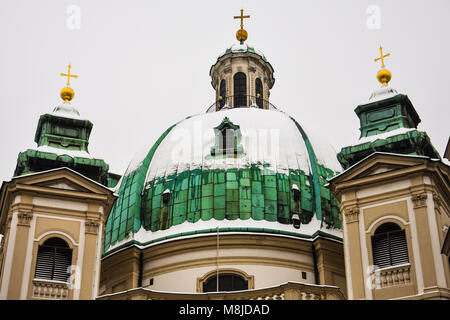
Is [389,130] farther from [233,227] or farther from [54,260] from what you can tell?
[54,260]

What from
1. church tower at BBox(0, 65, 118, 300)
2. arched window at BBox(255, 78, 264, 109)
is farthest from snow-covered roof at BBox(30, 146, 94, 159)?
arched window at BBox(255, 78, 264, 109)

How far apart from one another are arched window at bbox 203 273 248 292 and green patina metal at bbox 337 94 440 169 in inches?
186

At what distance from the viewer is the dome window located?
33.2 m

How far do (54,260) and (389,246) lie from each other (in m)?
8.85

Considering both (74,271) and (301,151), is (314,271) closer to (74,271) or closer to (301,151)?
(301,151)

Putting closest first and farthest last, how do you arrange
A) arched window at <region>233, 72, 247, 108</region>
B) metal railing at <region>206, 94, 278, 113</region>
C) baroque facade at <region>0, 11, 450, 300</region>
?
baroque facade at <region>0, 11, 450, 300</region> < metal railing at <region>206, 94, 278, 113</region> < arched window at <region>233, 72, 247, 108</region>

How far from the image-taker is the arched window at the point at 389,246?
26.1 m

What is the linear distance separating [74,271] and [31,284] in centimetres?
122

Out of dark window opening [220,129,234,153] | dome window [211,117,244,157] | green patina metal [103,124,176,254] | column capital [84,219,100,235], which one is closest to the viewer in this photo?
column capital [84,219,100,235]

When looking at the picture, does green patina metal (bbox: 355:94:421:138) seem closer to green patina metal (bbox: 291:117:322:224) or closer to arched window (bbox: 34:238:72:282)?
green patina metal (bbox: 291:117:322:224)

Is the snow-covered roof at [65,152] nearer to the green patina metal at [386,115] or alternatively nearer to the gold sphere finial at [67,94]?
the gold sphere finial at [67,94]
